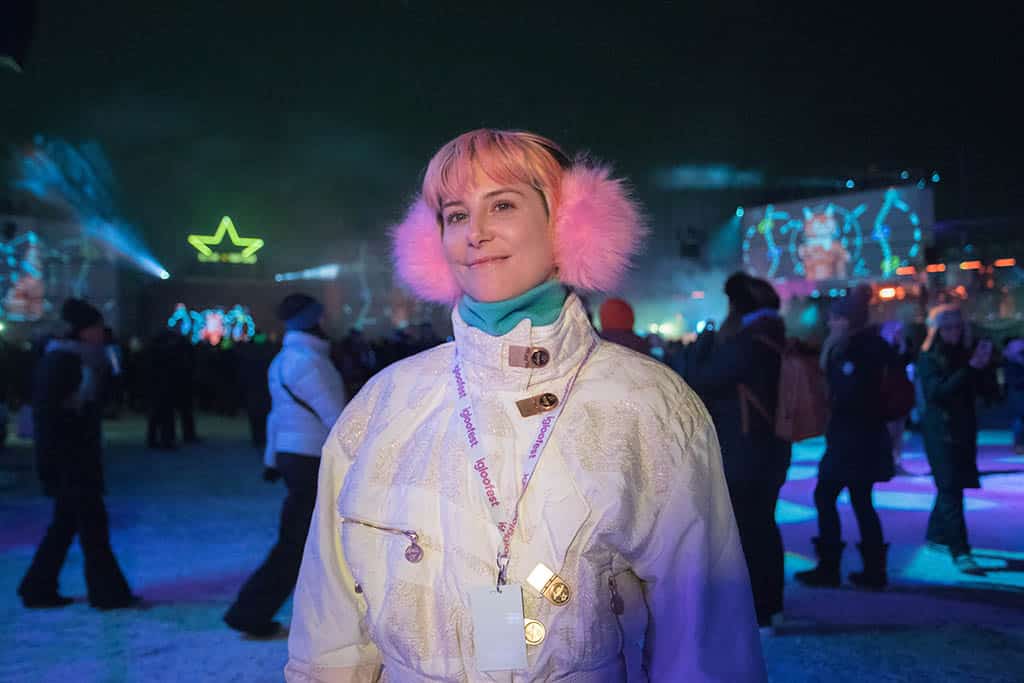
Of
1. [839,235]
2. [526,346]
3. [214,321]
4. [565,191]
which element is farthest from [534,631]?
[214,321]

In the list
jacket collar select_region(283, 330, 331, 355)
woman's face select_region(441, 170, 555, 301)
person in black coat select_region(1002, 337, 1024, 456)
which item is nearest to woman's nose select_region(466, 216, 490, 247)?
woman's face select_region(441, 170, 555, 301)

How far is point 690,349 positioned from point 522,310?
9.81 ft

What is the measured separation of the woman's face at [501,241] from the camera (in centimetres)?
164

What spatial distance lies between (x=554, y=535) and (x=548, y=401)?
259mm

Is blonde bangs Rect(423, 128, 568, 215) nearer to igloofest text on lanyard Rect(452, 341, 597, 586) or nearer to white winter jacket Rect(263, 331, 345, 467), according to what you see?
igloofest text on lanyard Rect(452, 341, 597, 586)

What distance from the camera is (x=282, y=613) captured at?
484cm

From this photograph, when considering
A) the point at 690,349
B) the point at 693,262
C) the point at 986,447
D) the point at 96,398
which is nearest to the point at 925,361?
the point at 690,349

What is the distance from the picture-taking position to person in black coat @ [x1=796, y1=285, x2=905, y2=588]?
5.07 m

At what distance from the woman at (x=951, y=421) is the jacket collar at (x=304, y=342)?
163 inches

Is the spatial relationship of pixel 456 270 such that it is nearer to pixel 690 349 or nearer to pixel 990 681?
pixel 690 349

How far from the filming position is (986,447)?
436 inches

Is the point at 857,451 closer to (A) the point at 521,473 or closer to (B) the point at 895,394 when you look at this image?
(B) the point at 895,394

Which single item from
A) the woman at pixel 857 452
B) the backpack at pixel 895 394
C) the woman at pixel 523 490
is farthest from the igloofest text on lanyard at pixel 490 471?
the backpack at pixel 895 394

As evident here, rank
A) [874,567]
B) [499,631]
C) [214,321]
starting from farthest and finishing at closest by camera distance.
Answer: [214,321], [874,567], [499,631]
